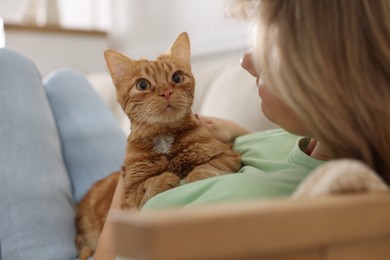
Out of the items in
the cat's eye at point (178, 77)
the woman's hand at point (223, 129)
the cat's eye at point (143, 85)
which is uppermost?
the cat's eye at point (178, 77)

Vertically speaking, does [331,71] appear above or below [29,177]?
above

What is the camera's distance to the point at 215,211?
1.90ft

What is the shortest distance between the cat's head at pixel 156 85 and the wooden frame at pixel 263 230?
1.50ft

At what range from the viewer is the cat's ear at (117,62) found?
112 centimetres

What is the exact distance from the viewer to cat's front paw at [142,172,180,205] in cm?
101

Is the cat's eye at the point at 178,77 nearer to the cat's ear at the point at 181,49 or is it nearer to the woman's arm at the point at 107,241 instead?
the cat's ear at the point at 181,49

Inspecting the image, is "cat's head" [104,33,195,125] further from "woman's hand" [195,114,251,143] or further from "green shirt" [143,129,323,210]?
"woman's hand" [195,114,251,143]

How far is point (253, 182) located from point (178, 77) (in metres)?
0.33

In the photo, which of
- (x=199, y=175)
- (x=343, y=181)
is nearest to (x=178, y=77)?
(x=199, y=175)

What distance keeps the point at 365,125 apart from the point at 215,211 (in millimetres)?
323

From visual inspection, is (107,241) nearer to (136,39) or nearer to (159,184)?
(159,184)

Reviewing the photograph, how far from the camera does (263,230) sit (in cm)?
59

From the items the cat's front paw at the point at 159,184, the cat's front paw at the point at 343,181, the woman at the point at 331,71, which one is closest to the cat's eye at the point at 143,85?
the cat's front paw at the point at 159,184

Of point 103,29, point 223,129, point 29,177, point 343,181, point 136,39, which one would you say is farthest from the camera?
point 103,29
